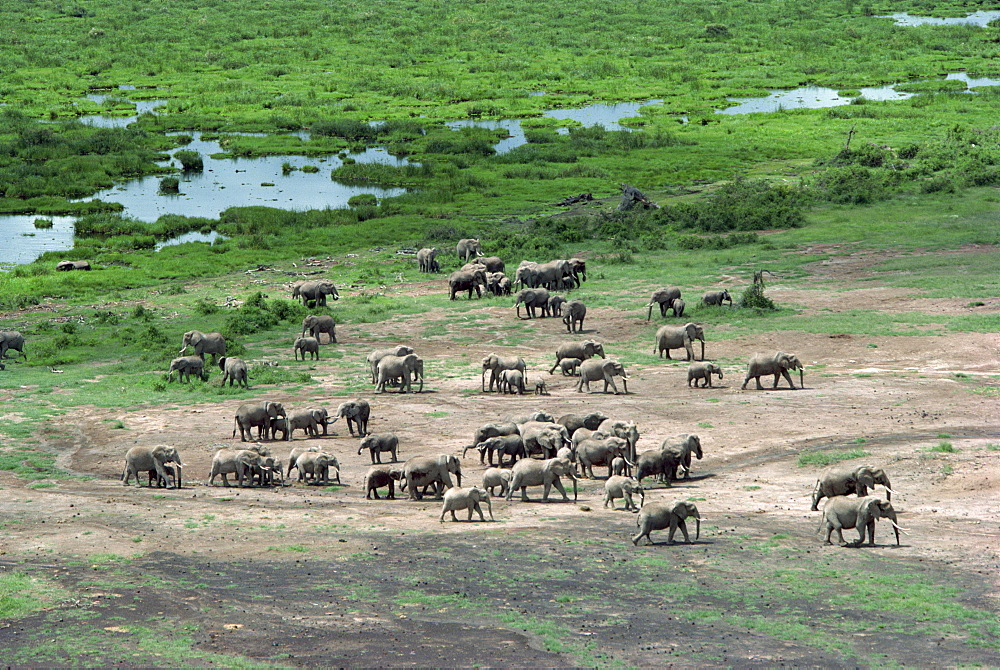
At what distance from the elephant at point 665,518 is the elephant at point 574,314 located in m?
21.3

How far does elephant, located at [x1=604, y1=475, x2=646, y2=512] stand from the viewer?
2173 cm

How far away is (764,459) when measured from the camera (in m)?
25.6

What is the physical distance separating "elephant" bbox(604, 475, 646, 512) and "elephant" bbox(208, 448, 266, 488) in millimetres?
7022

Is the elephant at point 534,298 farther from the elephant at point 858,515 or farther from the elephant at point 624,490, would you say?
the elephant at point 858,515

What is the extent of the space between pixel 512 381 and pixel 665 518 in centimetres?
1320

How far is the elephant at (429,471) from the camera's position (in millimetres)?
23031

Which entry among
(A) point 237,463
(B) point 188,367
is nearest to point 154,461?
(A) point 237,463

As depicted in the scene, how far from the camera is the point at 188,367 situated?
3591 centimetres

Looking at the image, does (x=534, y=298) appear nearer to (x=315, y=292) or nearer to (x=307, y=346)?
(x=315, y=292)

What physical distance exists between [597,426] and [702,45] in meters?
124

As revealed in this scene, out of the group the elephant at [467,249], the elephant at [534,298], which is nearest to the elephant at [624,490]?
the elephant at [534,298]

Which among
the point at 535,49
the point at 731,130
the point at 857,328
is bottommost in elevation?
the point at 857,328

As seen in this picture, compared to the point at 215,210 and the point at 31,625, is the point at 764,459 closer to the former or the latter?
the point at 31,625

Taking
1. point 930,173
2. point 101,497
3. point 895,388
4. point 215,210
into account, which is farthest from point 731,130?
point 101,497
